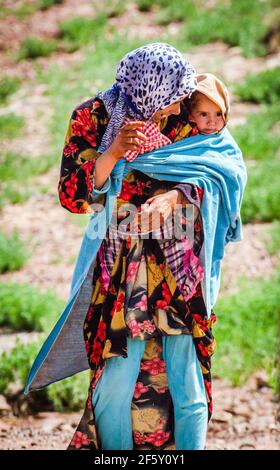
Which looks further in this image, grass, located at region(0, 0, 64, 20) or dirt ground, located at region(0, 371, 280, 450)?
grass, located at region(0, 0, 64, 20)

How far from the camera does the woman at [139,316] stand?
3.23 m

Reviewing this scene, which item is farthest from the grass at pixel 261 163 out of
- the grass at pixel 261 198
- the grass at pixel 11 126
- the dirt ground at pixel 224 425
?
the dirt ground at pixel 224 425

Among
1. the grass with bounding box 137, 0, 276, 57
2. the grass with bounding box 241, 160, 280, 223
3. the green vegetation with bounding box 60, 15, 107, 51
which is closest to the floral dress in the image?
the grass with bounding box 241, 160, 280, 223

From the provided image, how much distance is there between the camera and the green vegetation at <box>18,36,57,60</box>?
10680 millimetres

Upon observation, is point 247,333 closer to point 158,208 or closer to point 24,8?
point 158,208

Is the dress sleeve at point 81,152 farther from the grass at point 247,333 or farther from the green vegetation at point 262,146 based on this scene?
the green vegetation at point 262,146

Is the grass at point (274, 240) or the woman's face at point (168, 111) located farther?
the grass at point (274, 240)

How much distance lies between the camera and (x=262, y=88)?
359 inches

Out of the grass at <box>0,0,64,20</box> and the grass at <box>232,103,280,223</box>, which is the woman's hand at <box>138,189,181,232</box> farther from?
the grass at <box>0,0,64,20</box>

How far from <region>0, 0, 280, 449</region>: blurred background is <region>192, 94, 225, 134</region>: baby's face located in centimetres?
184

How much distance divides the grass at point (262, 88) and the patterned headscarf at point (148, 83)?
6.02 metres

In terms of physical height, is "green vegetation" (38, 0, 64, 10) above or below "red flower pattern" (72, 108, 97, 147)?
above

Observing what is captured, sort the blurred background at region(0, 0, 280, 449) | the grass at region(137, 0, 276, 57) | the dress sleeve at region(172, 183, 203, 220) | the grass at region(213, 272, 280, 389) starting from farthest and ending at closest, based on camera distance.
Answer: the grass at region(137, 0, 276, 57) → the grass at region(213, 272, 280, 389) → the blurred background at region(0, 0, 280, 449) → the dress sleeve at region(172, 183, 203, 220)

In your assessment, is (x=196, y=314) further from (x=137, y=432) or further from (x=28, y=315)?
(x=28, y=315)
